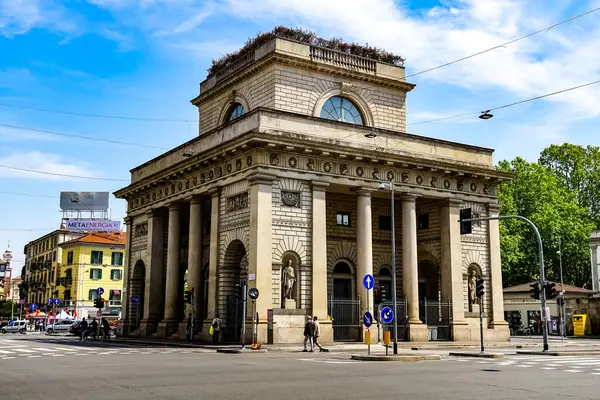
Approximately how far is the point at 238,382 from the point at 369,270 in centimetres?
2104

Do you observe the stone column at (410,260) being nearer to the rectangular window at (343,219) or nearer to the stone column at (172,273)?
the rectangular window at (343,219)

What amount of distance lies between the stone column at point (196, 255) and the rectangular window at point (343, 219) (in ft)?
25.9

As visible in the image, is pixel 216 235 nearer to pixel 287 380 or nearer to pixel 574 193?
pixel 287 380

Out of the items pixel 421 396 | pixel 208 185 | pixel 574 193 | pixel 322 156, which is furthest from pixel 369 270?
pixel 574 193

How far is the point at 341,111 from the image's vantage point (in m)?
39.8

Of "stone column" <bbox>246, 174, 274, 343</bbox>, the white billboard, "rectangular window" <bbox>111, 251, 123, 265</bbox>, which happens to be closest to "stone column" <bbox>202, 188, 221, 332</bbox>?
"stone column" <bbox>246, 174, 274, 343</bbox>

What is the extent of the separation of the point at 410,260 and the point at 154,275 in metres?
16.3

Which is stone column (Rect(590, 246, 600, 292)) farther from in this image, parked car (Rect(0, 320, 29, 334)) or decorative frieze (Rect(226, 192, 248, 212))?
parked car (Rect(0, 320, 29, 334))

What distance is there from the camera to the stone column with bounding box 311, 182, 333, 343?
108 ft

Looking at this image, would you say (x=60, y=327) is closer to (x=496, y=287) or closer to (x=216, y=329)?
(x=216, y=329)

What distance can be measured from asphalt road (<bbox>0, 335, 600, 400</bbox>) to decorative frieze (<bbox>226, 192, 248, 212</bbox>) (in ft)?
42.2

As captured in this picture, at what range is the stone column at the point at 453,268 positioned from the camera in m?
37.8

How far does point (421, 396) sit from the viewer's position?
12.4m

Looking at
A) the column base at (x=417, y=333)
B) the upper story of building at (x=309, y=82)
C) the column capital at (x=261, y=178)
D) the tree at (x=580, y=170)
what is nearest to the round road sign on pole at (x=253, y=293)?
the column capital at (x=261, y=178)
